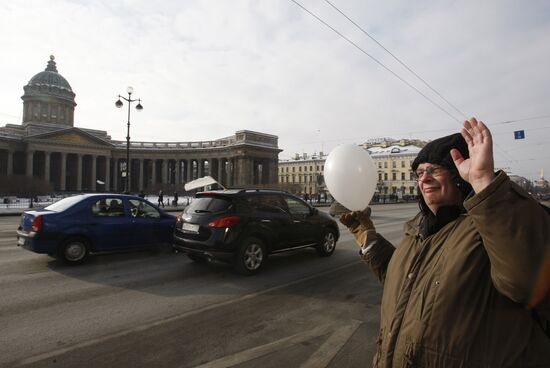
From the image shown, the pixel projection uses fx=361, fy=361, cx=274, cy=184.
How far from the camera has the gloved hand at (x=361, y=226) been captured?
2617mm

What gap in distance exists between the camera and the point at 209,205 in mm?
7645

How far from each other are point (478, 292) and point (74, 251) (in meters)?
8.41

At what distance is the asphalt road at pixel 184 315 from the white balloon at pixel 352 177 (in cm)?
173

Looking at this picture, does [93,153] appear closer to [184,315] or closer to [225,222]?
[225,222]

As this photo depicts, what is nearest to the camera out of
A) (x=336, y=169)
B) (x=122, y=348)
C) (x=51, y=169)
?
(x=336, y=169)

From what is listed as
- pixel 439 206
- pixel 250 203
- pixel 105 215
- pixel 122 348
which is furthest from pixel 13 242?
pixel 439 206

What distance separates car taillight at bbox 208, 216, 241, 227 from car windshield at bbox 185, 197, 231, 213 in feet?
0.93

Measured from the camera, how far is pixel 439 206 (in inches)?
76.9

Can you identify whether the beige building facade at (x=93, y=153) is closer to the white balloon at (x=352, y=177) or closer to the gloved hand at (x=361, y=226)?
the white balloon at (x=352, y=177)

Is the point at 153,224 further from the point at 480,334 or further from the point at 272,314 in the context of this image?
the point at 480,334

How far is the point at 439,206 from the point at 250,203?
5.96 meters

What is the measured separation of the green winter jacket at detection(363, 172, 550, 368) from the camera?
135 centimetres

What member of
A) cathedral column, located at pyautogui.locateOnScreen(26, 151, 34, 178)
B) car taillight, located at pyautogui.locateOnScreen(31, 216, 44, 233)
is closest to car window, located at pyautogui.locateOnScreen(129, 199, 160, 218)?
car taillight, located at pyautogui.locateOnScreen(31, 216, 44, 233)

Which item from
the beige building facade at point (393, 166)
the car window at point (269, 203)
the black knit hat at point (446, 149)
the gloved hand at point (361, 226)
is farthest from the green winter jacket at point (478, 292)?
the beige building facade at point (393, 166)
